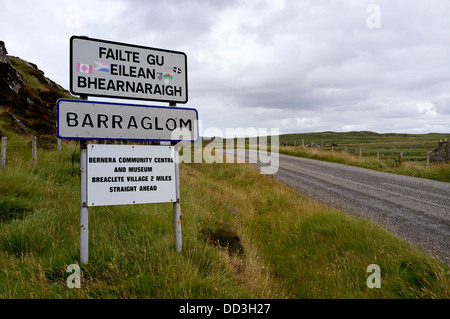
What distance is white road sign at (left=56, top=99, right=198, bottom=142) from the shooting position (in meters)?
3.46

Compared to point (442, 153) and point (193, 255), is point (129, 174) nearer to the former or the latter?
point (193, 255)

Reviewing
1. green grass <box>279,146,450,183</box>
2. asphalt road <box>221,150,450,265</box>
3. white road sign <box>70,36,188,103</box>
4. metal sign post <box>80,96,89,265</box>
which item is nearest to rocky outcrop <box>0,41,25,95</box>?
white road sign <box>70,36,188,103</box>

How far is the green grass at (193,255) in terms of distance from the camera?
280 centimetres

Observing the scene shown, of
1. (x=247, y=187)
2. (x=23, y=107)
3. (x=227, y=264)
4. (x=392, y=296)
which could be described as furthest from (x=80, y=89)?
(x=23, y=107)

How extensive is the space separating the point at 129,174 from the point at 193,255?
1445mm

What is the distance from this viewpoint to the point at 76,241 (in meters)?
3.71

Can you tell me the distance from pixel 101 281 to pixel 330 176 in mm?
13193

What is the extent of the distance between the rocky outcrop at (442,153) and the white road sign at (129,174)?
22.3m

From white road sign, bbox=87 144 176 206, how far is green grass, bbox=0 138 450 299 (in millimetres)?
637

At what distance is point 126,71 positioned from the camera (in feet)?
12.7
